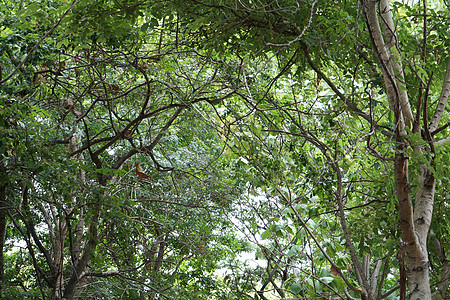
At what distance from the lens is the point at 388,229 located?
2.68 meters

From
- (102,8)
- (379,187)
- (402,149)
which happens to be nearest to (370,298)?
(402,149)

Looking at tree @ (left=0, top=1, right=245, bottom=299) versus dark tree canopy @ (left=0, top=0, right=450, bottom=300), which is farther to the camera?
tree @ (left=0, top=1, right=245, bottom=299)

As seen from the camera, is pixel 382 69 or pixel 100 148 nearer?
pixel 382 69

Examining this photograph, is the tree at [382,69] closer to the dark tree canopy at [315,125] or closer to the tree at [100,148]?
the dark tree canopy at [315,125]

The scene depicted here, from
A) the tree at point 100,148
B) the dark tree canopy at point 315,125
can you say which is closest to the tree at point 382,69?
the dark tree canopy at point 315,125

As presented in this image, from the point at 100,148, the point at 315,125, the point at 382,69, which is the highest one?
the point at 100,148

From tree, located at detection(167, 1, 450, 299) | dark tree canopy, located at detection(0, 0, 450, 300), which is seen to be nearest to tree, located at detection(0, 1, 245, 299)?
dark tree canopy, located at detection(0, 0, 450, 300)

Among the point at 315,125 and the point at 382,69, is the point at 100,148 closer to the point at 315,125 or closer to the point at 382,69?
the point at 315,125

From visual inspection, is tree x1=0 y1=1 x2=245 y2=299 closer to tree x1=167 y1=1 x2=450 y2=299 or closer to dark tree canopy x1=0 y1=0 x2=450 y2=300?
dark tree canopy x1=0 y1=0 x2=450 y2=300

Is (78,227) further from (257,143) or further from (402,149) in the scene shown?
(402,149)

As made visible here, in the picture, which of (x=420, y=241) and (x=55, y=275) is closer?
(x=420, y=241)

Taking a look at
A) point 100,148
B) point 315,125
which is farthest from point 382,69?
point 100,148

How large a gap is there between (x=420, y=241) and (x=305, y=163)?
4.36ft

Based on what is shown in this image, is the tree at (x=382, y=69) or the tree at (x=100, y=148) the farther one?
the tree at (x=100, y=148)
